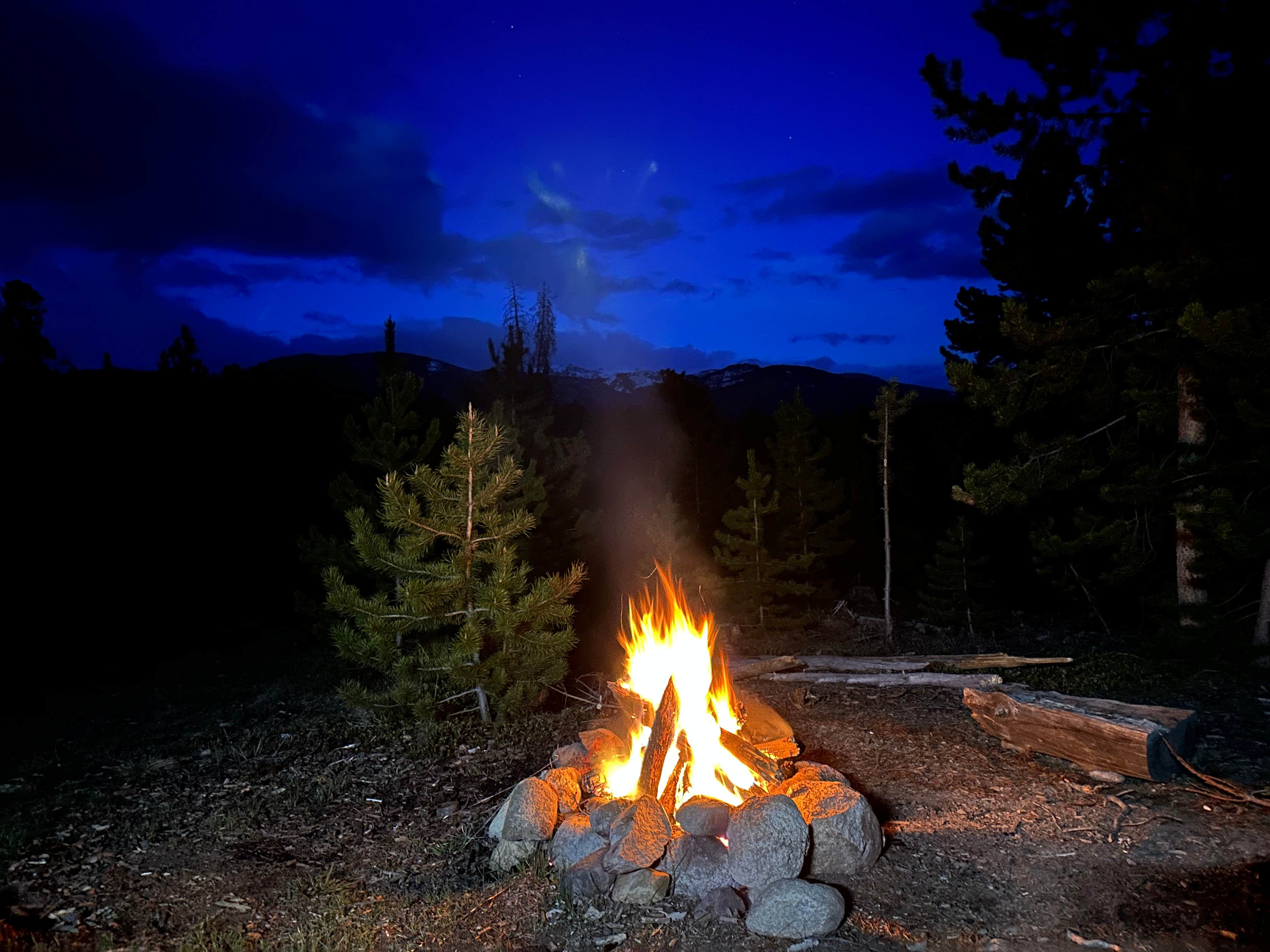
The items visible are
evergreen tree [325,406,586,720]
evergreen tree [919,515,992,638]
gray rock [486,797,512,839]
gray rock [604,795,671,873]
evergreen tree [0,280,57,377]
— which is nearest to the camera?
gray rock [604,795,671,873]

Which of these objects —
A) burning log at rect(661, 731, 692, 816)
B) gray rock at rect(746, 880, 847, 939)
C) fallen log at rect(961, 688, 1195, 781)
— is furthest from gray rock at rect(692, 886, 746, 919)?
fallen log at rect(961, 688, 1195, 781)

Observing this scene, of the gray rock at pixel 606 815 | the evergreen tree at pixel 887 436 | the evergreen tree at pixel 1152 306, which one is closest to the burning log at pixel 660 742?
the gray rock at pixel 606 815

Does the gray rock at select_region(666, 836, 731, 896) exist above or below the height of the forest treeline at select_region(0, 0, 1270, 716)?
below

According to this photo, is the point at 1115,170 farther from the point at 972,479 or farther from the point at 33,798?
the point at 33,798

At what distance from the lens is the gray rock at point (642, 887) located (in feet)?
13.8

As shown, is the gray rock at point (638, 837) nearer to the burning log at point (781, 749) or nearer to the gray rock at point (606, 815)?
the gray rock at point (606, 815)

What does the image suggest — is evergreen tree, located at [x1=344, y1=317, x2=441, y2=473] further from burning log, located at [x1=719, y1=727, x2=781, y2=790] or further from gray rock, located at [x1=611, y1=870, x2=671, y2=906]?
gray rock, located at [x1=611, y1=870, x2=671, y2=906]

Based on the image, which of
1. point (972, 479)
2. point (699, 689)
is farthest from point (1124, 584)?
point (699, 689)

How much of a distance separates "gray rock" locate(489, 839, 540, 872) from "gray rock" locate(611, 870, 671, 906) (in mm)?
721

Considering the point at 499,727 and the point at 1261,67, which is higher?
the point at 1261,67

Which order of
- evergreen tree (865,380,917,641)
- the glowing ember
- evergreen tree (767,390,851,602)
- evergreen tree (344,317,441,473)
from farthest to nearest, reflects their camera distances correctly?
1. evergreen tree (767,390,851,602)
2. evergreen tree (865,380,917,641)
3. evergreen tree (344,317,441,473)
4. the glowing ember

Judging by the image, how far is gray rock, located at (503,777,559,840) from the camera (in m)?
4.85

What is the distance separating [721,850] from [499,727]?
3.54 m

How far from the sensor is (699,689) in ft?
19.2
